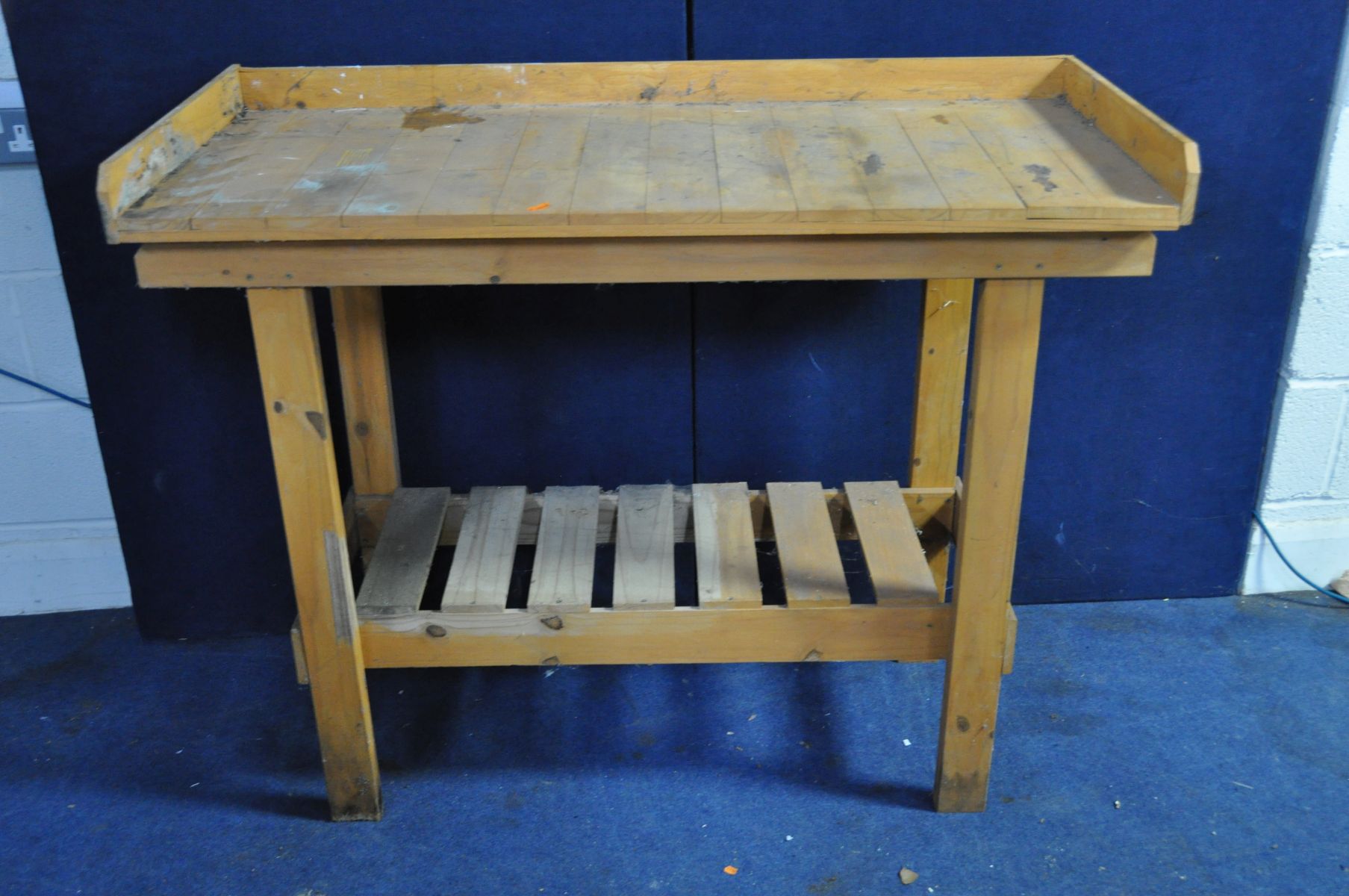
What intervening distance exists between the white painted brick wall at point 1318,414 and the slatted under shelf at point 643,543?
0.93 metres

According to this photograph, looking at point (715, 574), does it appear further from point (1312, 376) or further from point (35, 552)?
point (35, 552)

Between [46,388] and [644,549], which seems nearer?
[644,549]

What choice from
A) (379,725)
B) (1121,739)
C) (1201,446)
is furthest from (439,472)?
(1201,446)

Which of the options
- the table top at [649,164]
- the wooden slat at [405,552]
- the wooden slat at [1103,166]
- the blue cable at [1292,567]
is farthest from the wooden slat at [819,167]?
the blue cable at [1292,567]

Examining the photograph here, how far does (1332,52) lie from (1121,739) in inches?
54.1

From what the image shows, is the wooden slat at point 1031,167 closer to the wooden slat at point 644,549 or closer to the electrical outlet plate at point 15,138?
the wooden slat at point 644,549

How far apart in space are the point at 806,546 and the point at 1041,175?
810 millimetres

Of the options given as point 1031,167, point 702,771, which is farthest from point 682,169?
point 702,771

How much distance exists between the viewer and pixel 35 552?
2605 millimetres

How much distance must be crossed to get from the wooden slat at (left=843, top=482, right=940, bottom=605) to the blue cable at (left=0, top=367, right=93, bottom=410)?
1660 millimetres

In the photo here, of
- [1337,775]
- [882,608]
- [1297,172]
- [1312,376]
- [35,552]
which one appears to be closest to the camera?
[882,608]

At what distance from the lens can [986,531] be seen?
5.99ft

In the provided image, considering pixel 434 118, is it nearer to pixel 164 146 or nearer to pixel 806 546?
pixel 164 146

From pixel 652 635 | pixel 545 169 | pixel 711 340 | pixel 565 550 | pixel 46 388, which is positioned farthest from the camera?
pixel 46 388
